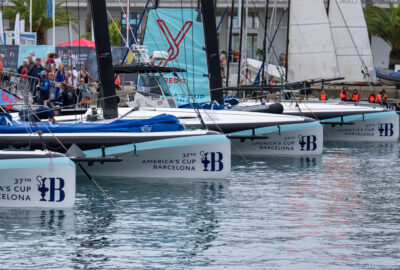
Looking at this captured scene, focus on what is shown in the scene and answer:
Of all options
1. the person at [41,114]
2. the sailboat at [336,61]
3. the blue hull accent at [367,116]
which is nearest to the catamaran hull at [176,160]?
the person at [41,114]

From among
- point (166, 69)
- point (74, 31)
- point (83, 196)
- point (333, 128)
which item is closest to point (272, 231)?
point (83, 196)

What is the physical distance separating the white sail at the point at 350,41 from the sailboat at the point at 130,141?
54.5 feet

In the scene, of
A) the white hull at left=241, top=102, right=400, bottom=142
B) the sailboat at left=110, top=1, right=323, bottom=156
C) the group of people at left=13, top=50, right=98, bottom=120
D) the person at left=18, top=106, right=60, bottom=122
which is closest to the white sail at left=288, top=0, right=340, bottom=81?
the white hull at left=241, top=102, right=400, bottom=142

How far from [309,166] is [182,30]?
18.6ft

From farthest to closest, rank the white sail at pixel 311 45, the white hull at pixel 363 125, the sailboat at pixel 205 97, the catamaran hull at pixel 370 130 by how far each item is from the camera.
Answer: the white sail at pixel 311 45 → the catamaran hull at pixel 370 130 → the white hull at pixel 363 125 → the sailboat at pixel 205 97

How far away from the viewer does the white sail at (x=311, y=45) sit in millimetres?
30875

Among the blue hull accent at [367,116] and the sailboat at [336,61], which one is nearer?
the blue hull accent at [367,116]

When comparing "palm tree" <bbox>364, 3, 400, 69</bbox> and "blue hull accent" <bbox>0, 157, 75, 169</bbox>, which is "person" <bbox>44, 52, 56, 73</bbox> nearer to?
"blue hull accent" <bbox>0, 157, 75, 169</bbox>

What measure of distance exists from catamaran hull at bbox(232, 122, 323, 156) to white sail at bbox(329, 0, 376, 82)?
10.2 meters

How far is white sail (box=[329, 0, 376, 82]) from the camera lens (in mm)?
33531

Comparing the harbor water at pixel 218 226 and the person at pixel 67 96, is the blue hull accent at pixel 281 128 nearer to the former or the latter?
the harbor water at pixel 218 226

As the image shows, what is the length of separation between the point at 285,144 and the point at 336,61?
8286 mm

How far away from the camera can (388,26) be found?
186 ft

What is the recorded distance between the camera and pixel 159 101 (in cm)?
2248
